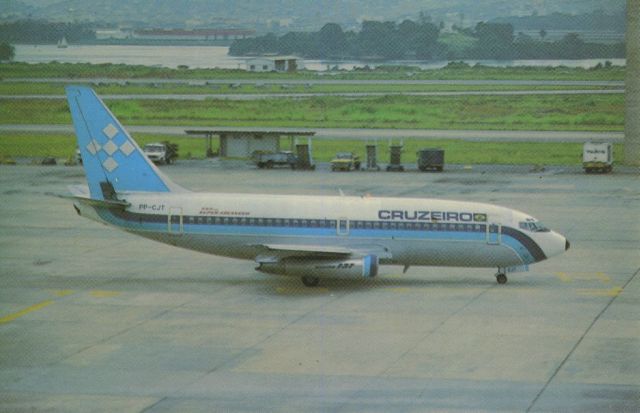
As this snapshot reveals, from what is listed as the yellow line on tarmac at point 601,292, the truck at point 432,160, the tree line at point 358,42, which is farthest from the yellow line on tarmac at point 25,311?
the tree line at point 358,42

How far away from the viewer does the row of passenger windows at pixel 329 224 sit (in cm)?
4822

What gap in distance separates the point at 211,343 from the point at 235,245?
35.5 feet

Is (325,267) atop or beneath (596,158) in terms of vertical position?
beneath

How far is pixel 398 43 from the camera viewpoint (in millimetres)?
195000

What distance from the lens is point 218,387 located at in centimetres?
3306

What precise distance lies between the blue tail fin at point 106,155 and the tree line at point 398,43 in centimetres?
13046

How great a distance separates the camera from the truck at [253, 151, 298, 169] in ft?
320

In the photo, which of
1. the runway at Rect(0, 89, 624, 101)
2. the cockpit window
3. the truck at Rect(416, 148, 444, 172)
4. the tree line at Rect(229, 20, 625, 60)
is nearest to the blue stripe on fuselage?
the cockpit window

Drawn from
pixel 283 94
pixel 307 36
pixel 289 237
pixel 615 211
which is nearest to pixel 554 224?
pixel 615 211

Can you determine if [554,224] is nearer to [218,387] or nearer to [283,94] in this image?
[218,387]

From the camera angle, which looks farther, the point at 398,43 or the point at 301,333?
the point at 398,43

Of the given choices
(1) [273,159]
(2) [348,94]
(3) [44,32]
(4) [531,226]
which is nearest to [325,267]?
(4) [531,226]

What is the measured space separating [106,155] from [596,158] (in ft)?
171

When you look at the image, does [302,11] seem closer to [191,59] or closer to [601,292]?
[191,59]
